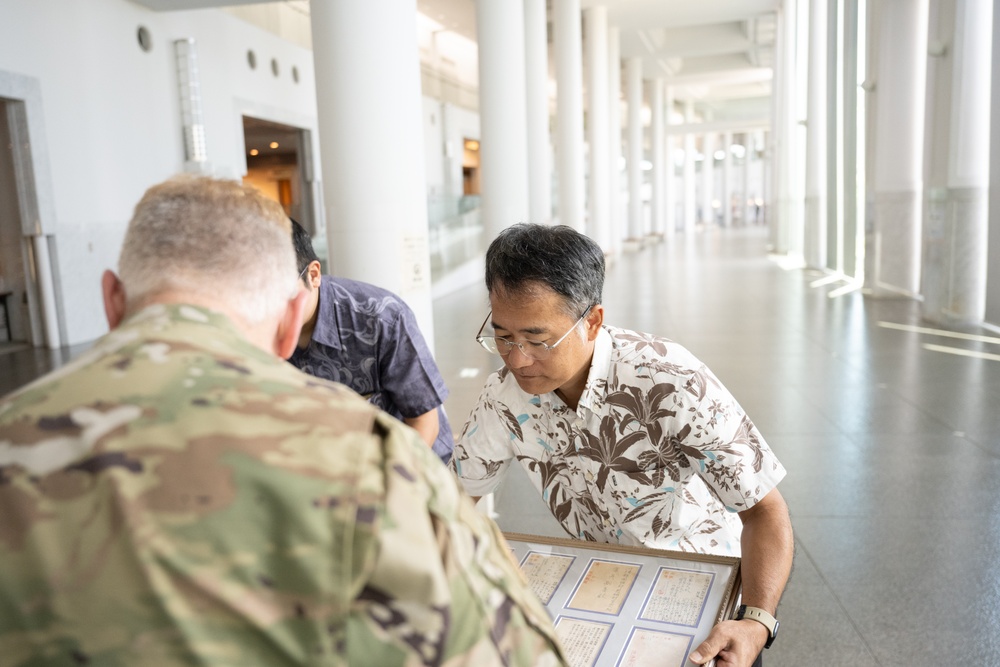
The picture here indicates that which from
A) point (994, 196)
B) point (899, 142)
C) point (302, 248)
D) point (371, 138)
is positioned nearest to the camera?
point (302, 248)

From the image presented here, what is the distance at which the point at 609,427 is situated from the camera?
6.38 ft

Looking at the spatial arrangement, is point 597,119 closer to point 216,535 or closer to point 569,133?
point 569,133

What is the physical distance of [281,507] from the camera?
0.77 meters

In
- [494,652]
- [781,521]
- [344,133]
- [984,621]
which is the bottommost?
[984,621]

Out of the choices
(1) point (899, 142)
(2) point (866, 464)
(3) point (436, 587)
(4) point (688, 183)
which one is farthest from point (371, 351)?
(4) point (688, 183)

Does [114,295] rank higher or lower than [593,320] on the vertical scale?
higher

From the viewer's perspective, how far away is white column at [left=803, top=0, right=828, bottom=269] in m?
17.6

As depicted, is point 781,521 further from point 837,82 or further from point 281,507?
point 837,82

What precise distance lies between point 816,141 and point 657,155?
16.9 meters

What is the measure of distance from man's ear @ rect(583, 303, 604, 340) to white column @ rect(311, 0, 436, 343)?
273 centimetres

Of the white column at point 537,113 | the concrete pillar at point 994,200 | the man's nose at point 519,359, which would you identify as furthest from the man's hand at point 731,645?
the white column at point 537,113

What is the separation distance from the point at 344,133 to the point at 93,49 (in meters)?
8.37

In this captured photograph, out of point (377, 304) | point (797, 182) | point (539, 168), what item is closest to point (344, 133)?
point (377, 304)

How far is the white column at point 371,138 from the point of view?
4.27 meters
